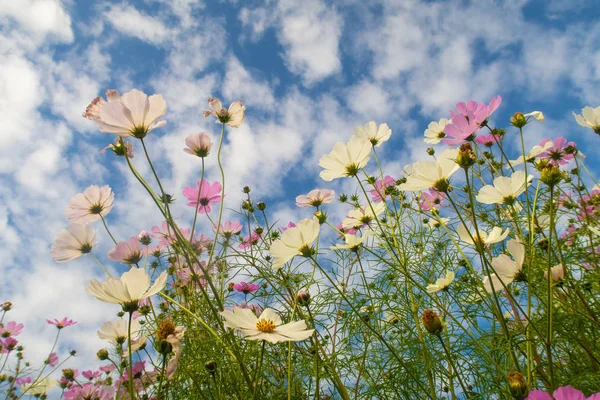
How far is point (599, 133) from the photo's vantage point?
1.04m

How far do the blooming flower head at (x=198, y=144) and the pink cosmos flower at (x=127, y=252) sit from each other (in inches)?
8.6

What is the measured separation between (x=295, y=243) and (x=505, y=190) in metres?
0.38

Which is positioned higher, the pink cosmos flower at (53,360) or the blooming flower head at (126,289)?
the pink cosmos flower at (53,360)

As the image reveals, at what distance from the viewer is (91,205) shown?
33.7 inches

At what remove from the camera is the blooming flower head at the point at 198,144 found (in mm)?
796

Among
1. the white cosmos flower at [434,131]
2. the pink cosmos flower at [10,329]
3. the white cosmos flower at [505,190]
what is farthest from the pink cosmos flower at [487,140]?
the pink cosmos flower at [10,329]

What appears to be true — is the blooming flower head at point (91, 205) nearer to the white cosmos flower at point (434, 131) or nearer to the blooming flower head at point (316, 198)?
the blooming flower head at point (316, 198)

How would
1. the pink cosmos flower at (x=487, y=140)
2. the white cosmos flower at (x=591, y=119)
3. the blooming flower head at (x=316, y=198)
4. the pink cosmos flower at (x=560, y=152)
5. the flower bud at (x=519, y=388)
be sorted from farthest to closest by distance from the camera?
the pink cosmos flower at (x=487, y=140) < the pink cosmos flower at (x=560, y=152) < the blooming flower head at (x=316, y=198) < the white cosmos flower at (x=591, y=119) < the flower bud at (x=519, y=388)

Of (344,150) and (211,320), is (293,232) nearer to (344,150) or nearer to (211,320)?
(344,150)

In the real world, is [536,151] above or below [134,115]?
above

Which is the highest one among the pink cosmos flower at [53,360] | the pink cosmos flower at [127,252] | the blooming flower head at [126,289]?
the pink cosmos flower at [53,360]

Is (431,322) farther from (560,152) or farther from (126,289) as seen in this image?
(560,152)

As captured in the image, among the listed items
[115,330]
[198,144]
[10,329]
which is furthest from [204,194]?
[10,329]

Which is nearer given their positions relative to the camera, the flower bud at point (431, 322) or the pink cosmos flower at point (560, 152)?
the flower bud at point (431, 322)
